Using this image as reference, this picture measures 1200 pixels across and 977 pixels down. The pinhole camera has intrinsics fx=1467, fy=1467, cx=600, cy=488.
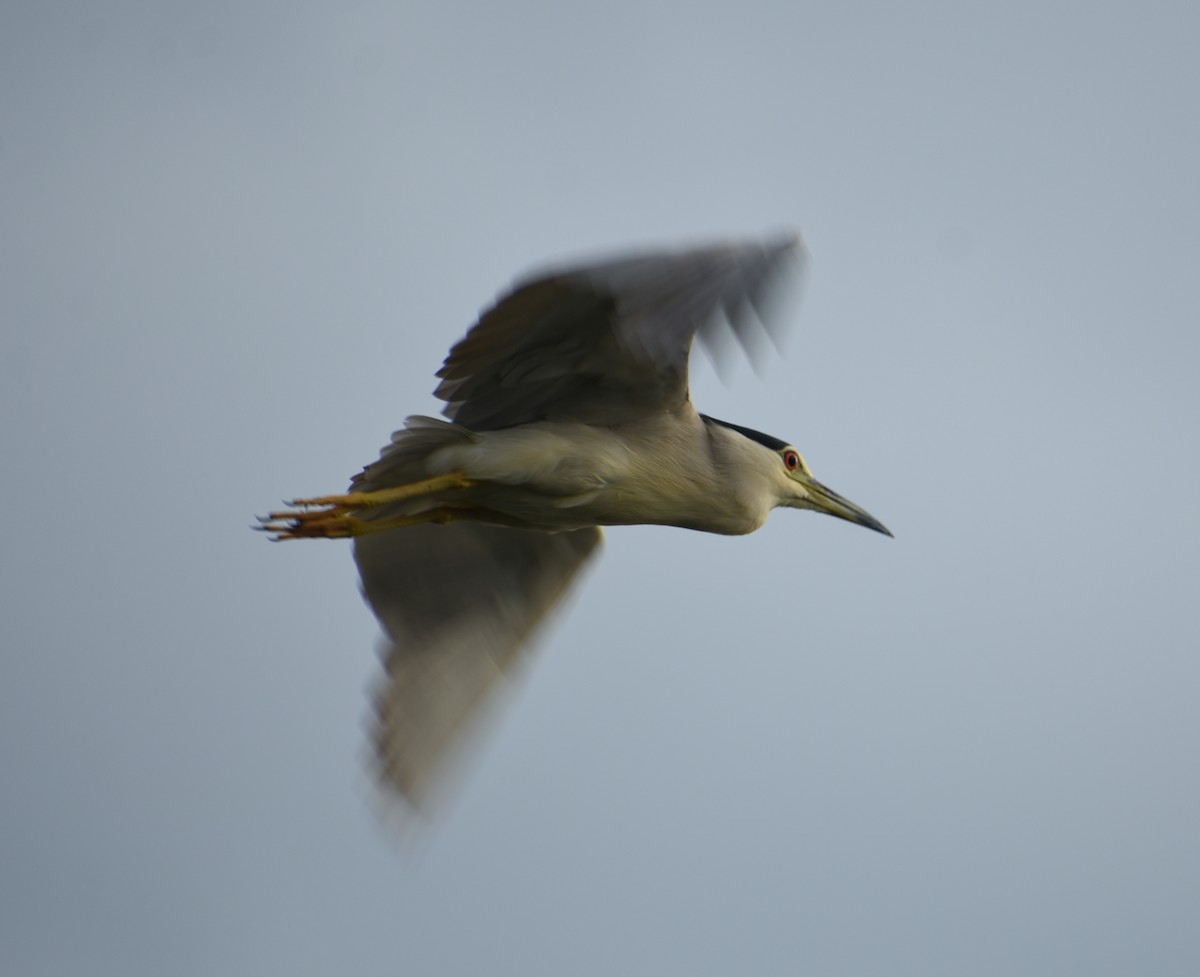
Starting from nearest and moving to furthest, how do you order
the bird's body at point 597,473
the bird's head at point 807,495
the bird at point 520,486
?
1. the bird at point 520,486
2. the bird's body at point 597,473
3. the bird's head at point 807,495

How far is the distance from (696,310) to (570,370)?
1.82 metres

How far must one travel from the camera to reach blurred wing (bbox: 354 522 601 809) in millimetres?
8039

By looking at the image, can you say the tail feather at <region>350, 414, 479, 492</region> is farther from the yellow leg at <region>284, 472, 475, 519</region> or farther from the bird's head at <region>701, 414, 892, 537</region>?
the bird's head at <region>701, 414, 892, 537</region>

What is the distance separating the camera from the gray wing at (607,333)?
5504 mm

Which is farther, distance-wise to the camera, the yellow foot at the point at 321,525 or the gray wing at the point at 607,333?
the yellow foot at the point at 321,525

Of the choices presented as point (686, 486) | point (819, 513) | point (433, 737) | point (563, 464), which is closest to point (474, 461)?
point (563, 464)

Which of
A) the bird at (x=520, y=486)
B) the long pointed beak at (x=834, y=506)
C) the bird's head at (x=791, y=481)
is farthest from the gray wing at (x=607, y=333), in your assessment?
the long pointed beak at (x=834, y=506)

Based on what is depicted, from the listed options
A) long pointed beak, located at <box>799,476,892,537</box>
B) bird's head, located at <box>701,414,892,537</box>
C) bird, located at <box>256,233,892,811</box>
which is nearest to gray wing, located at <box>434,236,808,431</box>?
bird, located at <box>256,233,892,811</box>

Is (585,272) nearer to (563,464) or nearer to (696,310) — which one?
(696,310)

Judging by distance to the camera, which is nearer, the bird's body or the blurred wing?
the bird's body

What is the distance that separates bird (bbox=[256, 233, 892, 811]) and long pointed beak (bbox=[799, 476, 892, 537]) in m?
0.02

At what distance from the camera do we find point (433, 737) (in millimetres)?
8102

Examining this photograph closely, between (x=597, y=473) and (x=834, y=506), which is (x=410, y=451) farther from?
(x=834, y=506)

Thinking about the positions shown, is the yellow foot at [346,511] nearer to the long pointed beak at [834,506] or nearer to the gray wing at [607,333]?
the gray wing at [607,333]
